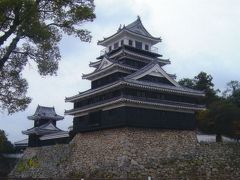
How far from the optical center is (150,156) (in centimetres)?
2525

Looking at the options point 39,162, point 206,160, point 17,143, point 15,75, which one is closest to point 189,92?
point 206,160

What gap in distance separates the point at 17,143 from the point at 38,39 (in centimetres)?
3912

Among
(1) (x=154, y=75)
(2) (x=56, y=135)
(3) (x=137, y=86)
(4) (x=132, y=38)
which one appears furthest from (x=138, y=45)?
(2) (x=56, y=135)

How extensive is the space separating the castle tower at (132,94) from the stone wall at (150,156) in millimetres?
771

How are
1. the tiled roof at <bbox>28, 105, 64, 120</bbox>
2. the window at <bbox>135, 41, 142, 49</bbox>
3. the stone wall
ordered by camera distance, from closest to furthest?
the stone wall → the window at <bbox>135, 41, 142, 49</bbox> → the tiled roof at <bbox>28, 105, 64, 120</bbox>

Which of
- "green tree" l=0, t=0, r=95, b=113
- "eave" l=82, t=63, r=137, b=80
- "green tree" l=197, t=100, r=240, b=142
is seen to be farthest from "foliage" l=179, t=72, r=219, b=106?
"green tree" l=0, t=0, r=95, b=113

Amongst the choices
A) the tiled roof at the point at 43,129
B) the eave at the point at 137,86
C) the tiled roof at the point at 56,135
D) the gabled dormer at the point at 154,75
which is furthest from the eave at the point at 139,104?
the tiled roof at the point at 43,129

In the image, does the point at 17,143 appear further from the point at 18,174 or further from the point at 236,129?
the point at 236,129

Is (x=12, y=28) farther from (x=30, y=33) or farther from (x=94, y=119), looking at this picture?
(x=94, y=119)

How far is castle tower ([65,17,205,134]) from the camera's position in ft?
85.3

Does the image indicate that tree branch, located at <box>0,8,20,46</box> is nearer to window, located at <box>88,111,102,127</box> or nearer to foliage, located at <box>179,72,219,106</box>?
window, located at <box>88,111,102,127</box>

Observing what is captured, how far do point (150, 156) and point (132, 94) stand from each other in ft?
15.1

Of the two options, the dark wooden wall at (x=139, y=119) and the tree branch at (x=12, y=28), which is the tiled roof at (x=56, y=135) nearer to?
the dark wooden wall at (x=139, y=119)

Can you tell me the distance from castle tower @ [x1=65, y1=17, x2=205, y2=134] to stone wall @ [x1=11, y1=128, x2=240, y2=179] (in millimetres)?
771
